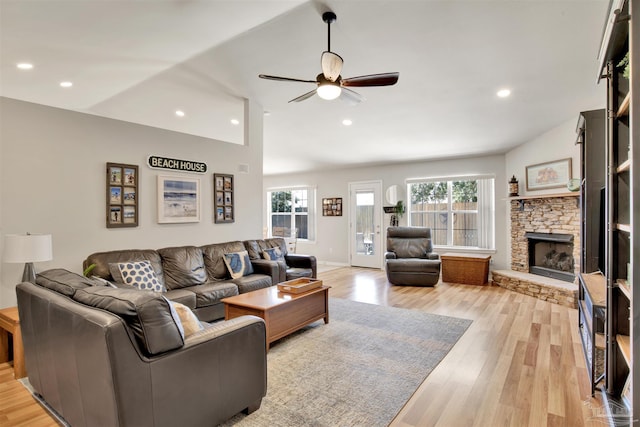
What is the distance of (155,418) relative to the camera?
1.55 meters

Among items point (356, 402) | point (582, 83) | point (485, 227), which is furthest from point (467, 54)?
point (485, 227)

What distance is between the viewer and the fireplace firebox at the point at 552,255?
16.2 ft

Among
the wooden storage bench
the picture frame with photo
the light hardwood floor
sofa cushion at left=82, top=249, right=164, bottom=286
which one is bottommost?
the light hardwood floor

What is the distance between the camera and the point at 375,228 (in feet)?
26.0

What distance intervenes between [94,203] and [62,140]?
2.20 feet

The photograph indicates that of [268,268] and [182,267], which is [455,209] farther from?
[182,267]

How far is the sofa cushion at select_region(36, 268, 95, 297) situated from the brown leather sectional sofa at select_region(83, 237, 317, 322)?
3.59 ft

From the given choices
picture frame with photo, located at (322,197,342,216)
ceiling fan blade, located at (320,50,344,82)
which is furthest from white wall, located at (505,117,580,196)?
picture frame with photo, located at (322,197,342,216)

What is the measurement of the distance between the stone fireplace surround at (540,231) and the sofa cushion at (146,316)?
16.5ft

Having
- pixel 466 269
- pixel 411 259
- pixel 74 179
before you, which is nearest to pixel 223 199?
pixel 74 179

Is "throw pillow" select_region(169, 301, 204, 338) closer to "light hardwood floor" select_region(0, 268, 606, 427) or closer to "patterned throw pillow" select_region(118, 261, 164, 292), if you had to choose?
"light hardwood floor" select_region(0, 268, 606, 427)

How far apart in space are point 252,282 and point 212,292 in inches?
21.7

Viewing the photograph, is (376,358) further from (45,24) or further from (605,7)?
(45,24)

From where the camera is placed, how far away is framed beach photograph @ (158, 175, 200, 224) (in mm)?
3967
